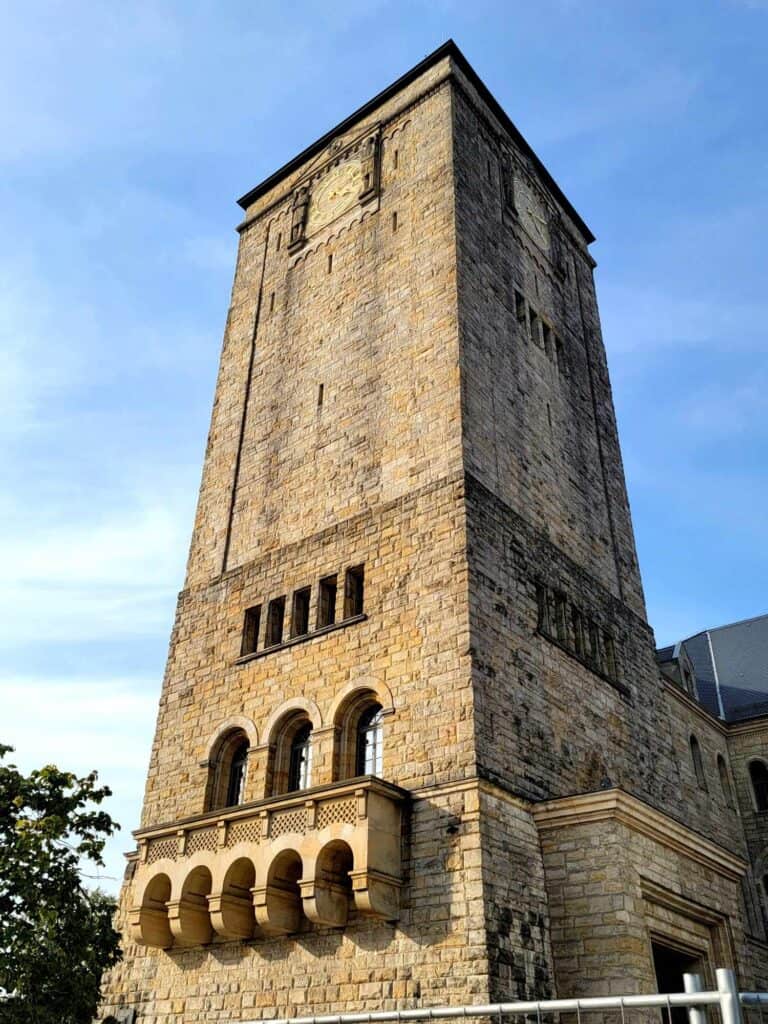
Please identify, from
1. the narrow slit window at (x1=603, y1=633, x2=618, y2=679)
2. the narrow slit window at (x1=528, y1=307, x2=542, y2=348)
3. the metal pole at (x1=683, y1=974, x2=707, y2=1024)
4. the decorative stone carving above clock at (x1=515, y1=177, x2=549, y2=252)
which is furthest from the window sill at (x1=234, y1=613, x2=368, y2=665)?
the decorative stone carving above clock at (x1=515, y1=177, x2=549, y2=252)

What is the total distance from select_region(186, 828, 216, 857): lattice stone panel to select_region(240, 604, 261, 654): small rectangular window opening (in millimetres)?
4125

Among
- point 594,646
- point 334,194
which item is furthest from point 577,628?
point 334,194

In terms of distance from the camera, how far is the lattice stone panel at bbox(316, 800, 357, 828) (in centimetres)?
1380

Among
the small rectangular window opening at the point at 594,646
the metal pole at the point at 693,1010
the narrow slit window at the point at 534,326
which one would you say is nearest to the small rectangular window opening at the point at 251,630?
the small rectangular window opening at the point at 594,646

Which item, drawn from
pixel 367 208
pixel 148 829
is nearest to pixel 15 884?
pixel 148 829

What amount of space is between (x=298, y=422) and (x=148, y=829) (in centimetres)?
995

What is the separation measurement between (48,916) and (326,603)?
7.28m

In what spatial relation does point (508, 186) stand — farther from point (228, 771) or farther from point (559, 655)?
point (228, 771)

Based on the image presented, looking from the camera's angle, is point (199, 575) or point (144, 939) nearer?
point (144, 939)

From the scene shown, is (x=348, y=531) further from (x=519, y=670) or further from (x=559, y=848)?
(x=559, y=848)

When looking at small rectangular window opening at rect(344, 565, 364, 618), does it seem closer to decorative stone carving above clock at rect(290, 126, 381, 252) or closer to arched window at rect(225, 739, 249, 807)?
arched window at rect(225, 739, 249, 807)

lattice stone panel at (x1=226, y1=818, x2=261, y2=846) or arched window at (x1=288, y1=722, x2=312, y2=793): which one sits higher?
arched window at (x1=288, y1=722, x2=312, y2=793)

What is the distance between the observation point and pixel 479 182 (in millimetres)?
24328

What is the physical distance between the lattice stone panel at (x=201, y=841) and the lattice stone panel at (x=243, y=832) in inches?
15.3
